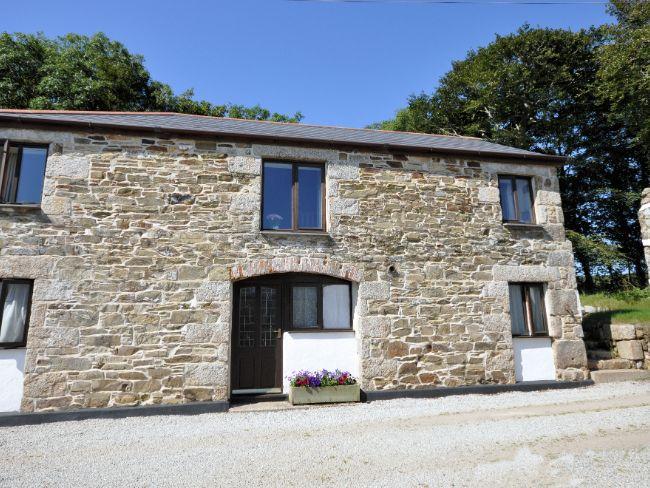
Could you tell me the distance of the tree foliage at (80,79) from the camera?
654 inches

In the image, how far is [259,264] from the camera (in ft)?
22.6

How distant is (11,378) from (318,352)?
489cm

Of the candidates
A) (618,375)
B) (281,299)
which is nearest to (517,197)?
(618,375)

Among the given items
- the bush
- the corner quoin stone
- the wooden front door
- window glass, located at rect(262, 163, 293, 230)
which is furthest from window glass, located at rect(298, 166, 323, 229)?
the bush

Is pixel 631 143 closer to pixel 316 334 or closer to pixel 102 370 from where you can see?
pixel 316 334

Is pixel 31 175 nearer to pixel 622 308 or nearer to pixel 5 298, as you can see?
pixel 5 298

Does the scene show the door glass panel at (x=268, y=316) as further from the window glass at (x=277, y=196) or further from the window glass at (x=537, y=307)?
the window glass at (x=537, y=307)

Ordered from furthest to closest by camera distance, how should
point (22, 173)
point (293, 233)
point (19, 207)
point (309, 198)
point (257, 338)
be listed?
1. point (309, 198)
2. point (257, 338)
3. point (293, 233)
4. point (22, 173)
5. point (19, 207)

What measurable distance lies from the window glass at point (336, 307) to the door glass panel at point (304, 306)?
0.64 feet

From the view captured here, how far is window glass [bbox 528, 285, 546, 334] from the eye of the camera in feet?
26.2

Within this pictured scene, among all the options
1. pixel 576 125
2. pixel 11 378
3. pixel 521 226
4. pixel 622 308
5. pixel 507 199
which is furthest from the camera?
pixel 576 125

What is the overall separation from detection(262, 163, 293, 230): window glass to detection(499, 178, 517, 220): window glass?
15.2ft


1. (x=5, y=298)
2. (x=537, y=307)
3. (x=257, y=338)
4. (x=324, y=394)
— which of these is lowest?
(x=324, y=394)

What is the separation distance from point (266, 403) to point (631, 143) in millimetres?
20436
